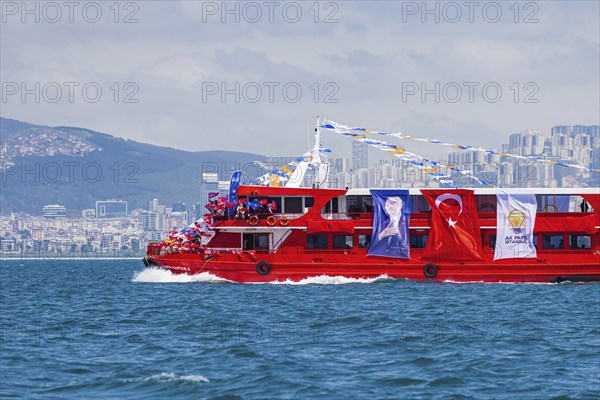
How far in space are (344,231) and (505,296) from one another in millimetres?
9729

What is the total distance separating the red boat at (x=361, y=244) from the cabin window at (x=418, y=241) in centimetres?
5

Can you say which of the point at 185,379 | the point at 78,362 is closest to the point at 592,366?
the point at 185,379

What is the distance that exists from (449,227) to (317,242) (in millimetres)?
6041

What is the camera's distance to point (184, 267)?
51906mm

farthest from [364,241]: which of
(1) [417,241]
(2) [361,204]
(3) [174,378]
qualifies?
(3) [174,378]

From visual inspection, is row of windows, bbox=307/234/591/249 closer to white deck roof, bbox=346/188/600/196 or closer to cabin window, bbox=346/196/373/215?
cabin window, bbox=346/196/373/215

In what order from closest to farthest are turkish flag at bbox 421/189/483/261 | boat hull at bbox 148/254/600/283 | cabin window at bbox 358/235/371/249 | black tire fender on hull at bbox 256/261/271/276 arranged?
boat hull at bbox 148/254/600/283
black tire fender on hull at bbox 256/261/271/276
turkish flag at bbox 421/189/483/261
cabin window at bbox 358/235/371/249

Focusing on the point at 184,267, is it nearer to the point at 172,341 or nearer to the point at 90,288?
the point at 90,288

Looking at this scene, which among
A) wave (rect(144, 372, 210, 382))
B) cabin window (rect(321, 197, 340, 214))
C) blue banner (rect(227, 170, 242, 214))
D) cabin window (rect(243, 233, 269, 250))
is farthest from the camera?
cabin window (rect(243, 233, 269, 250))

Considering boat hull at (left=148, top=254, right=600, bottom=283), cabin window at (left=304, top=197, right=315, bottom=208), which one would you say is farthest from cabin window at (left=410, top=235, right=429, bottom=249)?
cabin window at (left=304, top=197, right=315, bottom=208)

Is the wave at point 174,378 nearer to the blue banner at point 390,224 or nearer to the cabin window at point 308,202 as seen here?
the blue banner at point 390,224

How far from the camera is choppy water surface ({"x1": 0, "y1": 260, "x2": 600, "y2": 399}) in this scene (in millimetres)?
23047

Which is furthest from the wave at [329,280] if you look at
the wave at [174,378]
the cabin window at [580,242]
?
the wave at [174,378]

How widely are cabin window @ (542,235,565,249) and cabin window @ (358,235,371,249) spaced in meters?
8.03
